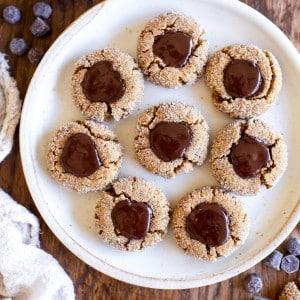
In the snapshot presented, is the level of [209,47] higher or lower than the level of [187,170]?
higher

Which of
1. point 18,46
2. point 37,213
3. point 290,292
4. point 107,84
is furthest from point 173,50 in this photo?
point 290,292

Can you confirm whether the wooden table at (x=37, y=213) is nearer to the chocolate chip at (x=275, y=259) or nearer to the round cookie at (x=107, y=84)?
the chocolate chip at (x=275, y=259)

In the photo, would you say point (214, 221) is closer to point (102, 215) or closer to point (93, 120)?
point (102, 215)

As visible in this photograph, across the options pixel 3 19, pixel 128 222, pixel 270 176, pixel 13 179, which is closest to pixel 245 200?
pixel 270 176

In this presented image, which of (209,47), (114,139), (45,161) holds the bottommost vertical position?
(45,161)

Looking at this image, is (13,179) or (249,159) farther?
(13,179)

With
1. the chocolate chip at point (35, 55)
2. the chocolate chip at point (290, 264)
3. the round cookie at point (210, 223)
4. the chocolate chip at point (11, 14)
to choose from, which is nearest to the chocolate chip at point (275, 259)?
the chocolate chip at point (290, 264)

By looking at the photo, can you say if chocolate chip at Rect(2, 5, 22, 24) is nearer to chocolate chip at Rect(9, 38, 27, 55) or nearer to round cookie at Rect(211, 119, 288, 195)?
chocolate chip at Rect(9, 38, 27, 55)

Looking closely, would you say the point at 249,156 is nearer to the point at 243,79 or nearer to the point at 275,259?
the point at 243,79
